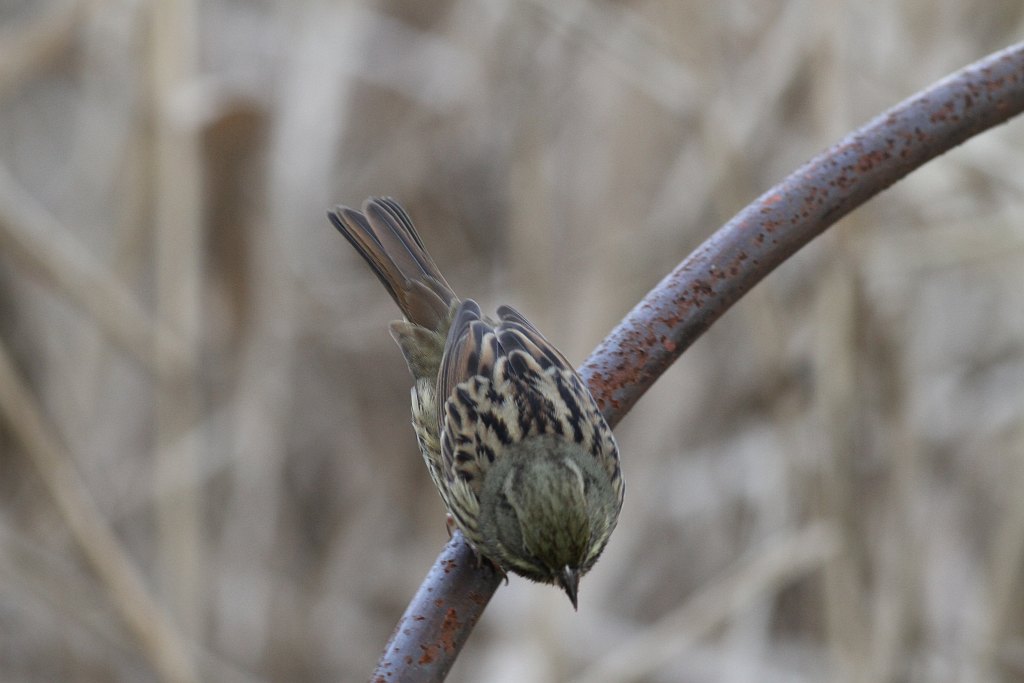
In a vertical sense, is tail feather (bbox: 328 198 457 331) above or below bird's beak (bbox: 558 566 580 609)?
above

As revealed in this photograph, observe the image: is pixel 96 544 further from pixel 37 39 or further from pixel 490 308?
pixel 490 308

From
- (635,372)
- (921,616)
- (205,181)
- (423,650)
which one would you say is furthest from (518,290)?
(423,650)

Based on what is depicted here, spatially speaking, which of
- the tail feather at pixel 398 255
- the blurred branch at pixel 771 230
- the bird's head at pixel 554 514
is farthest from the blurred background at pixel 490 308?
the blurred branch at pixel 771 230

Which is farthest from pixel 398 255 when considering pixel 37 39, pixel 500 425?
pixel 37 39

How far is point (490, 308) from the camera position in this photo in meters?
3.33

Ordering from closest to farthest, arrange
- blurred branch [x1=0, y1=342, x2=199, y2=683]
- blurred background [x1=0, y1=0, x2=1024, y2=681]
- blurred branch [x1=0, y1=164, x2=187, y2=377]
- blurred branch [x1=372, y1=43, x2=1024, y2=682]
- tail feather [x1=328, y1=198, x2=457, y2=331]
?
1. blurred branch [x1=372, y1=43, x2=1024, y2=682]
2. tail feather [x1=328, y1=198, x2=457, y2=331]
3. blurred branch [x1=0, y1=342, x2=199, y2=683]
4. blurred branch [x1=0, y1=164, x2=187, y2=377]
5. blurred background [x1=0, y1=0, x2=1024, y2=681]

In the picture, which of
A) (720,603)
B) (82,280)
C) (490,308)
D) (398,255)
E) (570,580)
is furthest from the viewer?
(490,308)

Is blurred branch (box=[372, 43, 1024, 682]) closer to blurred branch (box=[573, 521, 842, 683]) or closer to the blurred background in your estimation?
the blurred background

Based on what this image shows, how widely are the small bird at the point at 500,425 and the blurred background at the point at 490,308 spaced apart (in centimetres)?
72

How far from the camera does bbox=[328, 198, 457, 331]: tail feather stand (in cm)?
184

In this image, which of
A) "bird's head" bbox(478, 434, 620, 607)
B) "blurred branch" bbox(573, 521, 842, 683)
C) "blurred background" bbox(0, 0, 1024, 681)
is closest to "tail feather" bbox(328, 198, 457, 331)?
"bird's head" bbox(478, 434, 620, 607)

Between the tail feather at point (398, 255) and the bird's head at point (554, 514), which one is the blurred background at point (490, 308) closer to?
the tail feather at point (398, 255)

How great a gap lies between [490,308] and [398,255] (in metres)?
1.46

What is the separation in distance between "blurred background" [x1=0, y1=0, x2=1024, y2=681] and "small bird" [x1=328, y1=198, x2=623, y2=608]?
0.72m
